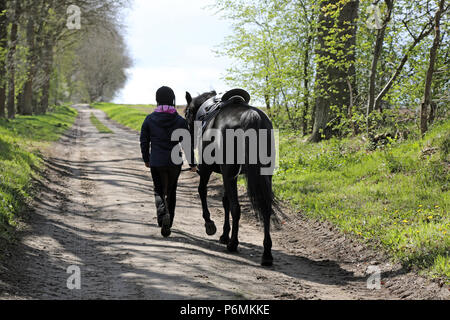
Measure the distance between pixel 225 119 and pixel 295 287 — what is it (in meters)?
2.65

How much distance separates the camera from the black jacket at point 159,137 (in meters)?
7.06

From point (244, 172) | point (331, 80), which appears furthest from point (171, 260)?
point (331, 80)

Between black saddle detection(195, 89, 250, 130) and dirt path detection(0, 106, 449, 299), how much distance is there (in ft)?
6.60

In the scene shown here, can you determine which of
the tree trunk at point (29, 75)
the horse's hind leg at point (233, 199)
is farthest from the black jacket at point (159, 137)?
the tree trunk at point (29, 75)

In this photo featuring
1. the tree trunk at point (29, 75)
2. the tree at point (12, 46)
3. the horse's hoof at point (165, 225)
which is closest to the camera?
the horse's hoof at point (165, 225)

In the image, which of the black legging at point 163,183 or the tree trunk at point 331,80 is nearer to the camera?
the black legging at point 163,183

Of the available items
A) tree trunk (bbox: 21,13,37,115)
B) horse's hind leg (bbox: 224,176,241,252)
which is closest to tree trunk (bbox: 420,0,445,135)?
horse's hind leg (bbox: 224,176,241,252)

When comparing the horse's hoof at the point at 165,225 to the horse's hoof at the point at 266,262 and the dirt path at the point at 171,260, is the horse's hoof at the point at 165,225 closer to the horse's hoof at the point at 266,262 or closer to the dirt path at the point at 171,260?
the dirt path at the point at 171,260

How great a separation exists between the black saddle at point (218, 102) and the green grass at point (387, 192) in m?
2.71

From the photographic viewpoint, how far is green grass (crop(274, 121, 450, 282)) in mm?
5996

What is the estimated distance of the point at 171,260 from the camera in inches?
231

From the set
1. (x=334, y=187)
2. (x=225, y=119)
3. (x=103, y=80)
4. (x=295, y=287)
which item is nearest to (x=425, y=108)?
(x=334, y=187)

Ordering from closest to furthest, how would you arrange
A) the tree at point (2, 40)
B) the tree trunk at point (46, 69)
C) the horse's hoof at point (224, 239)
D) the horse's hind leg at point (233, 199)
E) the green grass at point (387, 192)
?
the green grass at point (387, 192) → the horse's hind leg at point (233, 199) → the horse's hoof at point (224, 239) → the tree at point (2, 40) → the tree trunk at point (46, 69)

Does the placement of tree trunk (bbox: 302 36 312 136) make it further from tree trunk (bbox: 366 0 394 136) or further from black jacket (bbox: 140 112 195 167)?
black jacket (bbox: 140 112 195 167)
